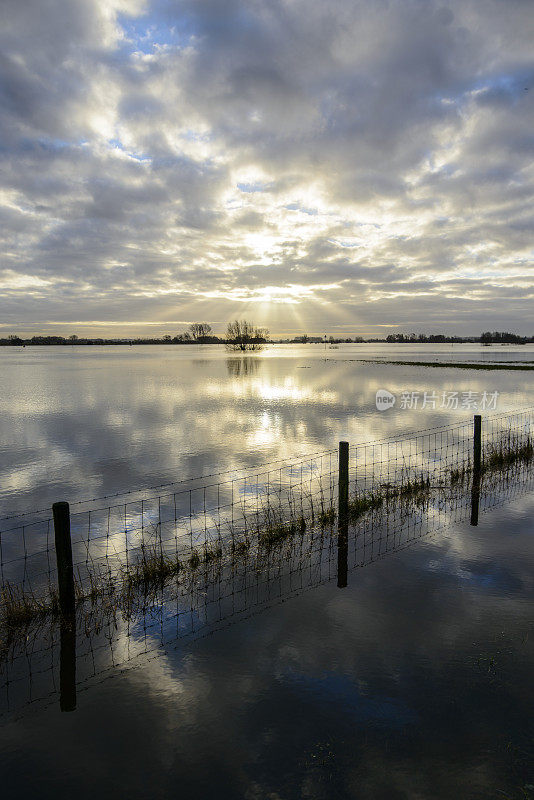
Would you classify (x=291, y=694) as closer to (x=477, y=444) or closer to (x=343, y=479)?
(x=343, y=479)

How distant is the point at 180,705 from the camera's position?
29.5 feet

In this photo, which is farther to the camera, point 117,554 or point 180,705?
point 117,554

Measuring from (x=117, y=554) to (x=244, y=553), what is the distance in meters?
4.13

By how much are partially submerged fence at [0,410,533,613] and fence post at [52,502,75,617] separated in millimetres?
23

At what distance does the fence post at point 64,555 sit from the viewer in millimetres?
10469

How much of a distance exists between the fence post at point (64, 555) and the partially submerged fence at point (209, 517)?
0.07 ft

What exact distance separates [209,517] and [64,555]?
26.9ft

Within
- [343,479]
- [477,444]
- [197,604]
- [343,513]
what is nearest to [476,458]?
[477,444]

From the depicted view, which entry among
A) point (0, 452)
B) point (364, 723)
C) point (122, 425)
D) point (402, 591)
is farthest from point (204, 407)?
point (364, 723)

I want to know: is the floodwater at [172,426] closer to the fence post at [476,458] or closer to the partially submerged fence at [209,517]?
the partially submerged fence at [209,517]

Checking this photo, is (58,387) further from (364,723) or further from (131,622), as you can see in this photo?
(364,723)

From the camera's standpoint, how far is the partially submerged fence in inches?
535

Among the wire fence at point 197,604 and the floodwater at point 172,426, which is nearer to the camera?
the wire fence at point 197,604

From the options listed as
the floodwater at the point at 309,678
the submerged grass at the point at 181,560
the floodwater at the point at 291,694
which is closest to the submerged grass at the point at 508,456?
the submerged grass at the point at 181,560
